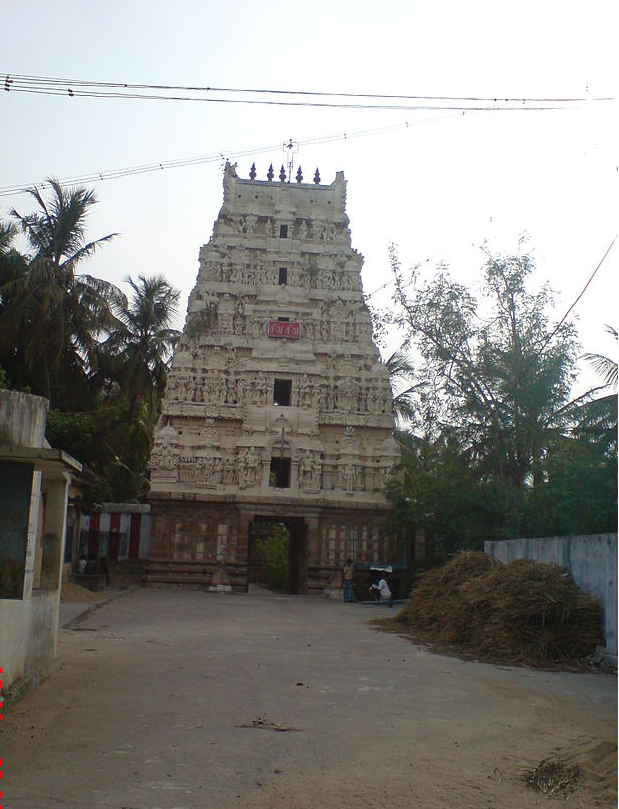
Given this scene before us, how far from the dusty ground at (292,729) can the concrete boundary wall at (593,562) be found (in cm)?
129

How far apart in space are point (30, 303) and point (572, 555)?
70.7ft

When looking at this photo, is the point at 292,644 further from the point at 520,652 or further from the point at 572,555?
the point at 572,555

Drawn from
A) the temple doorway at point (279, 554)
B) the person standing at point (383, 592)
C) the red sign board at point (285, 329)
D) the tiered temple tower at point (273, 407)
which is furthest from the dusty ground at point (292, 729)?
the red sign board at point (285, 329)

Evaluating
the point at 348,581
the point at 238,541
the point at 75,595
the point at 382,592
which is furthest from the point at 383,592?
the point at 75,595

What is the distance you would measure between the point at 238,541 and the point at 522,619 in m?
16.1

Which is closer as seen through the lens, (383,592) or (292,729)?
(292,729)

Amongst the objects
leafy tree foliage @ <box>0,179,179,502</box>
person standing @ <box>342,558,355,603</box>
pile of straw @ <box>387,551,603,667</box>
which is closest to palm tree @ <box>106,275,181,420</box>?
leafy tree foliage @ <box>0,179,179,502</box>

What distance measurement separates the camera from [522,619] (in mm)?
12891

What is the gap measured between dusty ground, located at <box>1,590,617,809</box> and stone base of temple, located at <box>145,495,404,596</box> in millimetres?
14558

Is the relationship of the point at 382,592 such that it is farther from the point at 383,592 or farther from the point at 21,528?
the point at 21,528

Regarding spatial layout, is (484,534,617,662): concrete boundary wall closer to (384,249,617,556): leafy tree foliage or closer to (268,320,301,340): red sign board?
(384,249,617,556): leafy tree foliage

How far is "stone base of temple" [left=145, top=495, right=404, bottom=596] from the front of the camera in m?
27.5

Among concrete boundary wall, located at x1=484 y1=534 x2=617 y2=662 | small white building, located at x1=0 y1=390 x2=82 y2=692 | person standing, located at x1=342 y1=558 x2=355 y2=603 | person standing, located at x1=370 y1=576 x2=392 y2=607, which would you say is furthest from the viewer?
person standing, located at x1=342 y1=558 x2=355 y2=603

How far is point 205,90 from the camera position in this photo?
12.0 meters
